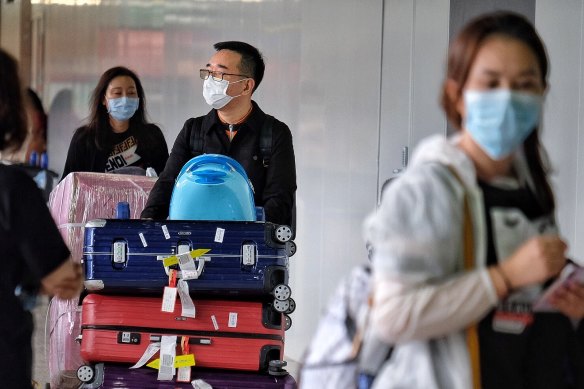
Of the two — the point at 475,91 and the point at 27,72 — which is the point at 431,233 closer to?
the point at 475,91

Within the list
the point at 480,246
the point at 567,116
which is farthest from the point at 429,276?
the point at 567,116

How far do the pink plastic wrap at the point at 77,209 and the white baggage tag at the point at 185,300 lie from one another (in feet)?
4.38

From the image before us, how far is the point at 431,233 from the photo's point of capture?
2148 millimetres

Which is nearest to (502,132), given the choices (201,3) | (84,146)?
(84,146)

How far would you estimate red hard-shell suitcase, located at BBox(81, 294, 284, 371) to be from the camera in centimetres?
480

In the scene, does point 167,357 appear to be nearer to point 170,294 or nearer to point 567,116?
point 170,294

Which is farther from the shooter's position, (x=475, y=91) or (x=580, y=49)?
(x=580, y=49)

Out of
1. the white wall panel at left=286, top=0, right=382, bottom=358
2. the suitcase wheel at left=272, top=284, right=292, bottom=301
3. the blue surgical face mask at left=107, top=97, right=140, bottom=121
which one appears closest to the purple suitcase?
the suitcase wheel at left=272, top=284, right=292, bottom=301

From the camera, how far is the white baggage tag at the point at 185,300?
15.4 ft

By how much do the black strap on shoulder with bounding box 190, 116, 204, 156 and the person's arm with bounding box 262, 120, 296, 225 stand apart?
1.11 feet

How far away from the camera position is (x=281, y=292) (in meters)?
4.71

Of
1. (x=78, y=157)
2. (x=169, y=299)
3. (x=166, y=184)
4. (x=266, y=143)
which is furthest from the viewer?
(x=78, y=157)

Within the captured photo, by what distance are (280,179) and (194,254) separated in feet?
2.74

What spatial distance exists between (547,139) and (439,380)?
3.48 meters
